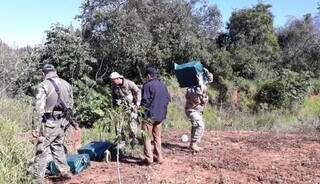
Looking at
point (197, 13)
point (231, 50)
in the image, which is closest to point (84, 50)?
point (197, 13)

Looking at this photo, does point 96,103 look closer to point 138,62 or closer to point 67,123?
point 138,62

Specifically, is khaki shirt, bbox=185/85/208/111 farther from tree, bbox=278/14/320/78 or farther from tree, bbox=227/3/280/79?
tree, bbox=278/14/320/78

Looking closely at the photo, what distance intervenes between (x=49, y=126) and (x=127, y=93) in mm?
2122

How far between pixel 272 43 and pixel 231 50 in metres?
3.17

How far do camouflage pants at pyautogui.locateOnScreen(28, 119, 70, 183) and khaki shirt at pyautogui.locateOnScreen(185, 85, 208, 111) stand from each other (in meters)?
2.84

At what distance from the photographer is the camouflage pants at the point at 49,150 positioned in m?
7.40

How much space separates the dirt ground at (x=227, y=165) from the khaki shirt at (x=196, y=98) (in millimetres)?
848

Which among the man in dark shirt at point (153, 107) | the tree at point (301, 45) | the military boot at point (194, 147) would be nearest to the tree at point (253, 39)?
the tree at point (301, 45)

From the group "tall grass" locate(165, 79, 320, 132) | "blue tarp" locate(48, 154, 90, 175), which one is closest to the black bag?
"blue tarp" locate(48, 154, 90, 175)

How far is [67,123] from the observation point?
7.85m

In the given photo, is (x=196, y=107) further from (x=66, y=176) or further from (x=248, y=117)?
(x=248, y=117)

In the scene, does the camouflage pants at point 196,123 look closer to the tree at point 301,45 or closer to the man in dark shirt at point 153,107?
the man in dark shirt at point 153,107

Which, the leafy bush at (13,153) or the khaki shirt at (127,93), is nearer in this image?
the leafy bush at (13,153)

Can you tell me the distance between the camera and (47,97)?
751cm
